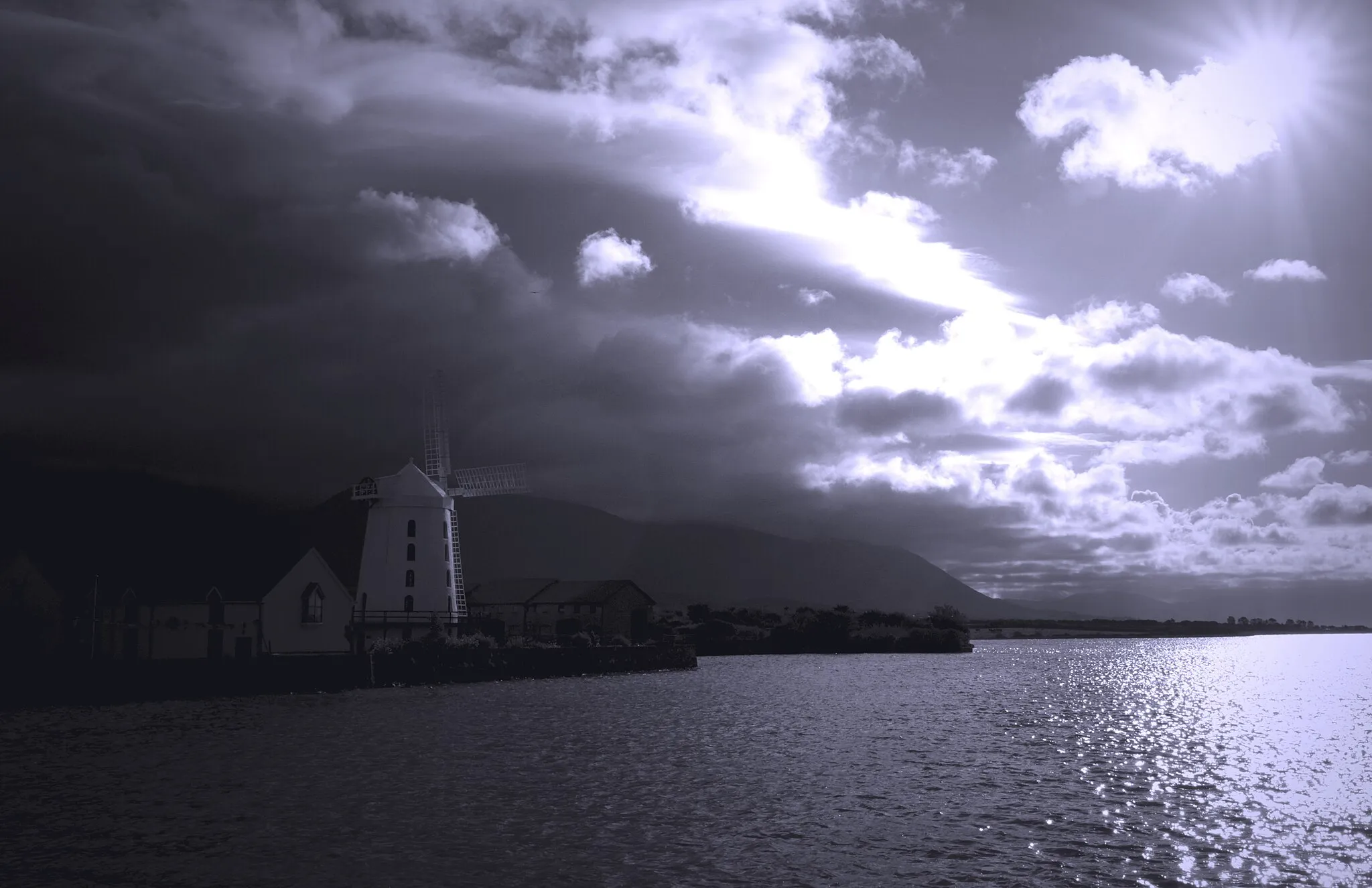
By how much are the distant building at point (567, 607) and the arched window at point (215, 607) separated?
141 ft

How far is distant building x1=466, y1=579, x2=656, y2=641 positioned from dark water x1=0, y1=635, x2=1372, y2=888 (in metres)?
50.6

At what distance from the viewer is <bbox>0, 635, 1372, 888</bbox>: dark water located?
68.0 feet

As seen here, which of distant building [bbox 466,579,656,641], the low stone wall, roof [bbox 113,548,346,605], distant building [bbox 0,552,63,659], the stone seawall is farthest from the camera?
distant building [bbox 466,579,656,641]

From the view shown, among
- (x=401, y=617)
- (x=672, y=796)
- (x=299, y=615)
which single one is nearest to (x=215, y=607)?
(x=299, y=615)

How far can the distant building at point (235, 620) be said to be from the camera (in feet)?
210

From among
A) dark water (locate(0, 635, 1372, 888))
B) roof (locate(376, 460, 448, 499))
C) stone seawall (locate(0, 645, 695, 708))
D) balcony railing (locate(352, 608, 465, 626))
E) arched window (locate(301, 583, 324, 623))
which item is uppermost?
roof (locate(376, 460, 448, 499))

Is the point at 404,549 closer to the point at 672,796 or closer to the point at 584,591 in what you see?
the point at 584,591

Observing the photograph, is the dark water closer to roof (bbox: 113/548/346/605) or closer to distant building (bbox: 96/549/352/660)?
distant building (bbox: 96/549/352/660)

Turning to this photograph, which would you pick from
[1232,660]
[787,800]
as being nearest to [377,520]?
[787,800]

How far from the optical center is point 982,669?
11219 cm

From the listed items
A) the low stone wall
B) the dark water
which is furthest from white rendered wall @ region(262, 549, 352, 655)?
the dark water

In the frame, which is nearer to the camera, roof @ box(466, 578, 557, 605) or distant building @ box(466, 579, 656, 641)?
distant building @ box(466, 579, 656, 641)

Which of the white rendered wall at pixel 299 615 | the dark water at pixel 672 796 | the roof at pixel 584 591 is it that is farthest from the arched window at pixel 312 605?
the roof at pixel 584 591

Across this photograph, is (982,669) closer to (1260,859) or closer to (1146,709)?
(1146,709)
